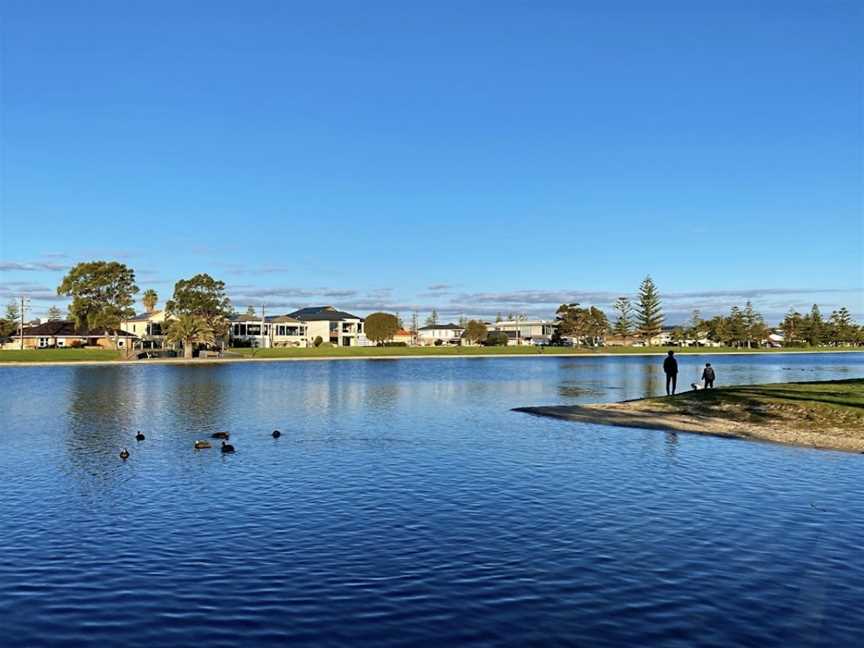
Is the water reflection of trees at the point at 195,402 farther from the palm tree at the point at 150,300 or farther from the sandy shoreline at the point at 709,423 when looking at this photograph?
the palm tree at the point at 150,300

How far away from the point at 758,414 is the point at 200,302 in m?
125

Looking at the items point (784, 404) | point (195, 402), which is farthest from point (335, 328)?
point (784, 404)

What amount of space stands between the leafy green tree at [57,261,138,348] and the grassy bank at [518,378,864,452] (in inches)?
4681

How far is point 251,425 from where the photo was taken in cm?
3416

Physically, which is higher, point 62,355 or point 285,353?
point 62,355

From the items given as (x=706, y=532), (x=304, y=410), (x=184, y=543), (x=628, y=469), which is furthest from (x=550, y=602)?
(x=304, y=410)

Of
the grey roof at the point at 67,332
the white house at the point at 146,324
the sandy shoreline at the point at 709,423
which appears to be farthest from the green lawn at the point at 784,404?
the white house at the point at 146,324

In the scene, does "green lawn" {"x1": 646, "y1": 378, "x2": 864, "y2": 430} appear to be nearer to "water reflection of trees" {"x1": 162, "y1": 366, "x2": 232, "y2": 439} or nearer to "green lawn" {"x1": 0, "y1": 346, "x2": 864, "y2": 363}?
"water reflection of trees" {"x1": 162, "y1": 366, "x2": 232, "y2": 439}

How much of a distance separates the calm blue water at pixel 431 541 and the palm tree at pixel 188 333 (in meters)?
95.1

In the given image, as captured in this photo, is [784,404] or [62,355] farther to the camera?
[62,355]

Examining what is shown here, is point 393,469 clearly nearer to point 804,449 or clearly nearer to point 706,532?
point 706,532

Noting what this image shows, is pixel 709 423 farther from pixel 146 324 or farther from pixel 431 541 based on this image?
pixel 146 324

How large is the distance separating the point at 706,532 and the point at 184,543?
11.0 metres

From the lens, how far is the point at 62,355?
383ft
